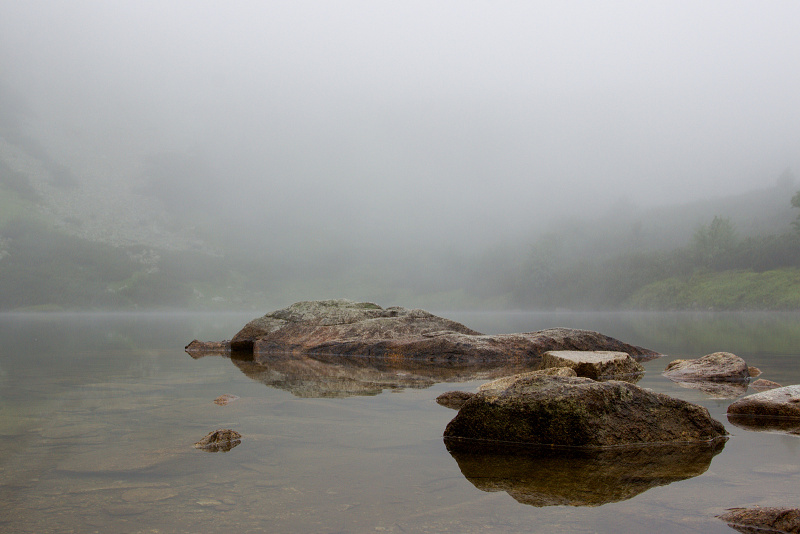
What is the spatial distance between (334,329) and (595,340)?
864 centimetres

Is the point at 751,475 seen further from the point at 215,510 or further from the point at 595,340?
the point at 595,340

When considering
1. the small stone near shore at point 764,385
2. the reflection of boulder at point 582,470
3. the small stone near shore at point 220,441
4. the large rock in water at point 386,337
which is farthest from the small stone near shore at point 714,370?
the small stone near shore at point 220,441

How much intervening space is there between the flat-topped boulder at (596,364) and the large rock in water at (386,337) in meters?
3.18

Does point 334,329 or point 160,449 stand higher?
point 334,329

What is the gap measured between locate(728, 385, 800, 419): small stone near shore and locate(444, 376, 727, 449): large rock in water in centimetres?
168

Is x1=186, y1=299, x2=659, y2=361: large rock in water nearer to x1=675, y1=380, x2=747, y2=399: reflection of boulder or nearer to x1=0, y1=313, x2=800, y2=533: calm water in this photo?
x1=675, y1=380, x2=747, y2=399: reflection of boulder

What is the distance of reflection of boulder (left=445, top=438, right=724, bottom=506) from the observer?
12.5ft

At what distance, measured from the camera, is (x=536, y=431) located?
215 inches

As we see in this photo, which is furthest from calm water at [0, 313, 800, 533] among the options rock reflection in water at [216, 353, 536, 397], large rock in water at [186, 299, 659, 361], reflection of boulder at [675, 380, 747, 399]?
large rock in water at [186, 299, 659, 361]

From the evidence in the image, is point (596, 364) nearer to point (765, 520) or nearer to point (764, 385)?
point (764, 385)

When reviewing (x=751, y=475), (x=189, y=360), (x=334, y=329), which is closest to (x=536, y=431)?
(x=751, y=475)

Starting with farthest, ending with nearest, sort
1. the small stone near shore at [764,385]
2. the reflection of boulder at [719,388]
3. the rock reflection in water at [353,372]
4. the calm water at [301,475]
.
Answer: the small stone near shore at [764,385] < the rock reflection in water at [353,372] < the reflection of boulder at [719,388] < the calm water at [301,475]

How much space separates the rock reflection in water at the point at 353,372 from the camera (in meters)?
9.34

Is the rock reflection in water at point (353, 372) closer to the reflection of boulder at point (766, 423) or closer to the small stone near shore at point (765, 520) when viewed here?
the reflection of boulder at point (766, 423)
